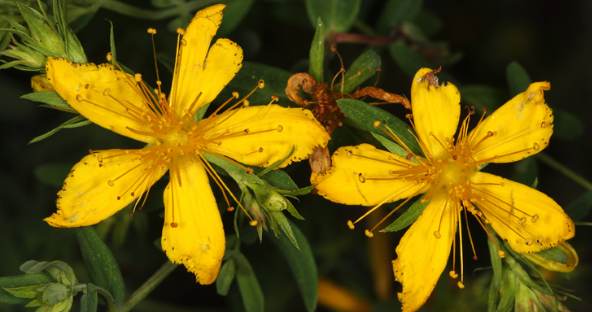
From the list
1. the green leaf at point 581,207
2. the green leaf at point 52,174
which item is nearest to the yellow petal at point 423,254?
the green leaf at point 581,207

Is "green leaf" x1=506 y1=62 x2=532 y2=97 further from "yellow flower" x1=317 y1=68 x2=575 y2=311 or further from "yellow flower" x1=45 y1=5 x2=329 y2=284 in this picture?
"yellow flower" x1=45 y1=5 x2=329 y2=284

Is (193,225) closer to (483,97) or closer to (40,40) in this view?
(40,40)

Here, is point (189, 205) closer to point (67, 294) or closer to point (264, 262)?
point (67, 294)

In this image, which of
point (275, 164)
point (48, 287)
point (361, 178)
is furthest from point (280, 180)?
point (48, 287)

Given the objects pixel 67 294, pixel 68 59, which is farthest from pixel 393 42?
pixel 67 294

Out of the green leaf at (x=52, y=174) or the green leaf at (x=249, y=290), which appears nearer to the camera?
the green leaf at (x=249, y=290)

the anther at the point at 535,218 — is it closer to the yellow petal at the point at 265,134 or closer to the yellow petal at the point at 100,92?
the yellow petal at the point at 265,134
